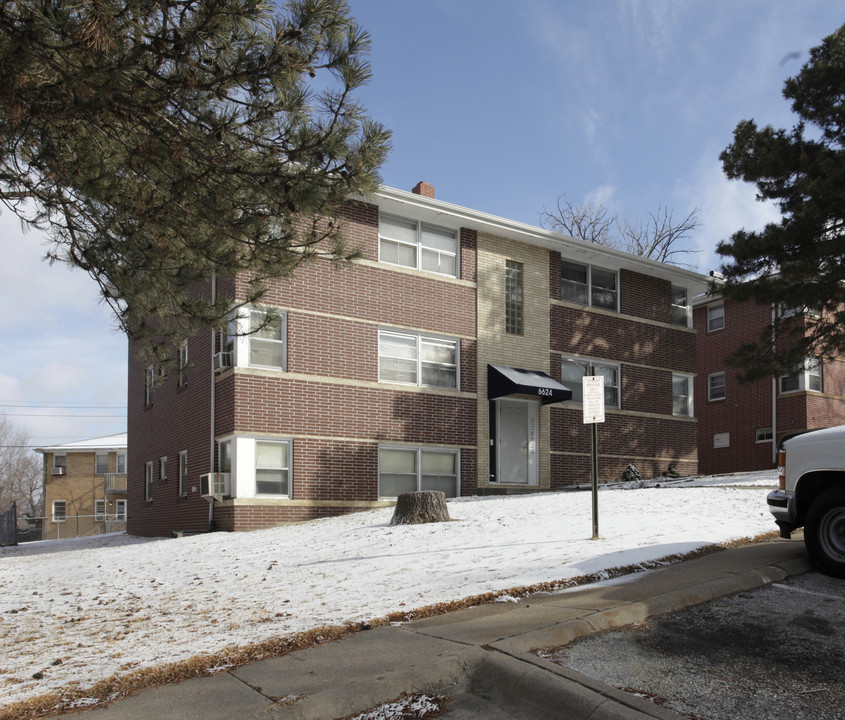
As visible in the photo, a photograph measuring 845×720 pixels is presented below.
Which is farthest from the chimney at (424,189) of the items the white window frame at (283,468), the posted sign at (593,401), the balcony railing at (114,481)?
the balcony railing at (114,481)

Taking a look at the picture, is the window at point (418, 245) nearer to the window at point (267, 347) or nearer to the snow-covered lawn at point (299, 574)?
the window at point (267, 347)

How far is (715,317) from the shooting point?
1289 inches

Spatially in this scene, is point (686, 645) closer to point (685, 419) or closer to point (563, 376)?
point (563, 376)

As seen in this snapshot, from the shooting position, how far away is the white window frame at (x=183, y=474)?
65.4 feet

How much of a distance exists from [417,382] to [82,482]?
39152 mm

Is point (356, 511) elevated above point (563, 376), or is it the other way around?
point (563, 376)

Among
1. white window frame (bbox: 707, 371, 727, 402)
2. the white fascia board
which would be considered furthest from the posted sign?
white window frame (bbox: 707, 371, 727, 402)

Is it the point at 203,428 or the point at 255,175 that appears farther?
the point at 203,428

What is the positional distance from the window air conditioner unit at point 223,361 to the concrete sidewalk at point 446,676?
40.3 feet

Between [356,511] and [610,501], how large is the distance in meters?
6.40

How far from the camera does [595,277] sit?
24.0 metres

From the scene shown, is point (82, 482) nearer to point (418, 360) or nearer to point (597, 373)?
point (418, 360)

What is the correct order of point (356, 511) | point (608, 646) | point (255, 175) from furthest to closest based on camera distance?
point (356, 511)
point (255, 175)
point (608, 646)

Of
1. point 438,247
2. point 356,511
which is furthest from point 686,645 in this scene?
point 438,247
